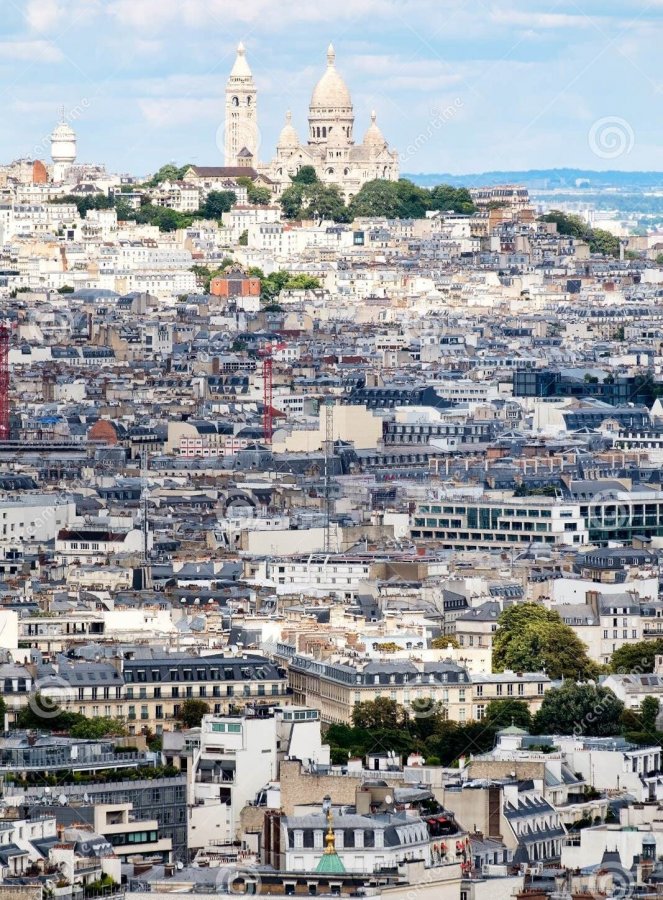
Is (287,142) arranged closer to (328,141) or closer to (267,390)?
(328,141)

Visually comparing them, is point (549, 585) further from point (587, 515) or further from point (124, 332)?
point (124, 332)

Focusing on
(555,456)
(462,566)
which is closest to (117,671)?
(462,566)

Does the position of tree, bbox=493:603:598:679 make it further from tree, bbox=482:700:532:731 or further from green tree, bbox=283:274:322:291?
green tree, bbox=283:274:322:291

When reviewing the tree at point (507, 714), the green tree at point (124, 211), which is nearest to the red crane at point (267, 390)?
the green tree at point (124, 211)

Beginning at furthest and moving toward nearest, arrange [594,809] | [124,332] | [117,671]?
[124,332]
[117,671]
[594,809]

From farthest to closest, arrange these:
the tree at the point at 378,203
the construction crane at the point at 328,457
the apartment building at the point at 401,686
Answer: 1. the tree at the point at 378,203
2. the construction crane at the point at 328,457
3. the apartment building at the point at 401,686

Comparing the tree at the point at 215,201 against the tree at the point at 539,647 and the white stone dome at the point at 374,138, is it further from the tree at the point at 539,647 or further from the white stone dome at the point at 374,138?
the tree at the point at 539,647
